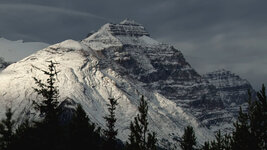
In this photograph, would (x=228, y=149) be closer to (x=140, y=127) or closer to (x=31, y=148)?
(x=140, y=127)

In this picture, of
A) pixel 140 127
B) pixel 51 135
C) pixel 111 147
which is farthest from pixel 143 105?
pixel 111 147

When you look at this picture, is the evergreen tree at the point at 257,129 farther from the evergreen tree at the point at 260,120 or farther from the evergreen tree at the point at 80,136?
the evergreen tree at the point at 80,136

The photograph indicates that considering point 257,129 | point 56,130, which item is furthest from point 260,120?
point 56,130

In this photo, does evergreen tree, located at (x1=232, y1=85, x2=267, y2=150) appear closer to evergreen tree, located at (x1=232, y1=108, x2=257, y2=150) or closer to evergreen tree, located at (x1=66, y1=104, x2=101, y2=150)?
evergreen tree, located at (x1=232, y1=108, x2=257, y2=150)

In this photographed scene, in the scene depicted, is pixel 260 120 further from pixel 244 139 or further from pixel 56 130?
pixel 56 130

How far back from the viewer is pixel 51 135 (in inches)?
2574

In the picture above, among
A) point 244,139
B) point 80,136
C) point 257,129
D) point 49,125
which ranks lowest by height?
point 244,139

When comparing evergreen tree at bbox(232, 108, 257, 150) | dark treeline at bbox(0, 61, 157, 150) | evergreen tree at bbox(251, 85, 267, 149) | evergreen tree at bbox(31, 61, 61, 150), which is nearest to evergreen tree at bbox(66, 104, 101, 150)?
dark treeline at bbox(0, 61, 157, 150)

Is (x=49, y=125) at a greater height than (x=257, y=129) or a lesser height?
greater

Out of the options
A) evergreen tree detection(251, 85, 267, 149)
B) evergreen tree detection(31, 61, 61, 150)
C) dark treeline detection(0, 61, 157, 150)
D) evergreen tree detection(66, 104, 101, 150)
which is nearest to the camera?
evergreen tree detection(251, 85, 267, 149)

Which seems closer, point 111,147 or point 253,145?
point 253,145

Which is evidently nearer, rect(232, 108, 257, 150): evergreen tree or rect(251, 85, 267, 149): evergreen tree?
rect(251, 85, 267, 149): evergreen tree

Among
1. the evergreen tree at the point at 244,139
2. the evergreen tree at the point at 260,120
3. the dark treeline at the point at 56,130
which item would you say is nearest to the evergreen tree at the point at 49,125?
the dark treeline at the point at 56,130

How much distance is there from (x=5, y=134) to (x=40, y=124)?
27.3m
